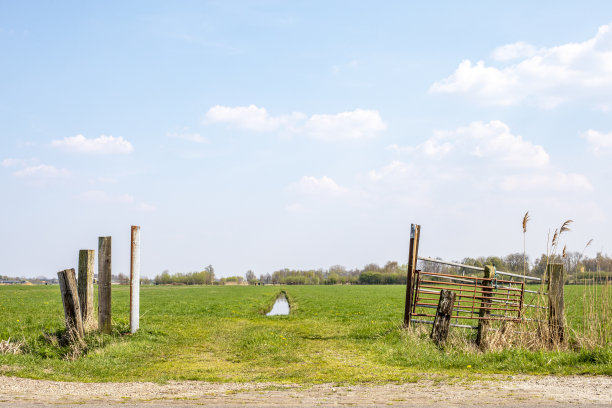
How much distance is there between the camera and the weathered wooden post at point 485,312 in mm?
12234

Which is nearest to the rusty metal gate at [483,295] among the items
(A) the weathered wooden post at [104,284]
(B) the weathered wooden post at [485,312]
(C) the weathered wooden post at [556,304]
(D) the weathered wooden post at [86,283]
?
(B) the weathered wooden post at [485,312]

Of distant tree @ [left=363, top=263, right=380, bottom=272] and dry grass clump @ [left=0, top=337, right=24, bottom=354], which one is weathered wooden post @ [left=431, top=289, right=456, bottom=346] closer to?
dry grass clump @ [left=0, top=337, right=24, bottom=354]

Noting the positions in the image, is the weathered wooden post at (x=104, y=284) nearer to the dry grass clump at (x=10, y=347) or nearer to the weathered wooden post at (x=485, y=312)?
the dry grass clump at (x=10, y=347)

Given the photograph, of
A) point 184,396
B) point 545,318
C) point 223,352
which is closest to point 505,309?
point 545,318

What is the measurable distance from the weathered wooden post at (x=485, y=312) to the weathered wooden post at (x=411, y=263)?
175 centimetres

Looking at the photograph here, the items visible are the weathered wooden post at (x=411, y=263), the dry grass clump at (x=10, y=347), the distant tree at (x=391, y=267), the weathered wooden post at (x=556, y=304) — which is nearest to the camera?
the dry grass clump at (x=10, y=347)

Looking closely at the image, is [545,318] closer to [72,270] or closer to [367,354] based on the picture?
[367,354]

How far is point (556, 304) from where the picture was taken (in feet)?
40.4

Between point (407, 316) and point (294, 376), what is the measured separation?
16.4ft

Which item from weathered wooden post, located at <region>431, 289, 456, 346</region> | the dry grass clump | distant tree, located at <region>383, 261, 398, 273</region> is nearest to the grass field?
the dry grass clump

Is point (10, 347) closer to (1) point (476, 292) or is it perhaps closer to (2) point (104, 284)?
(2) point (104, 284)

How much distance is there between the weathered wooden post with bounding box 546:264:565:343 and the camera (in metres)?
12.1

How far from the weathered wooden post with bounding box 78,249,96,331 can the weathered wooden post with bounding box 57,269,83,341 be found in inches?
13.7

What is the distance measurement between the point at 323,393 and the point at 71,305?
7809 mm
